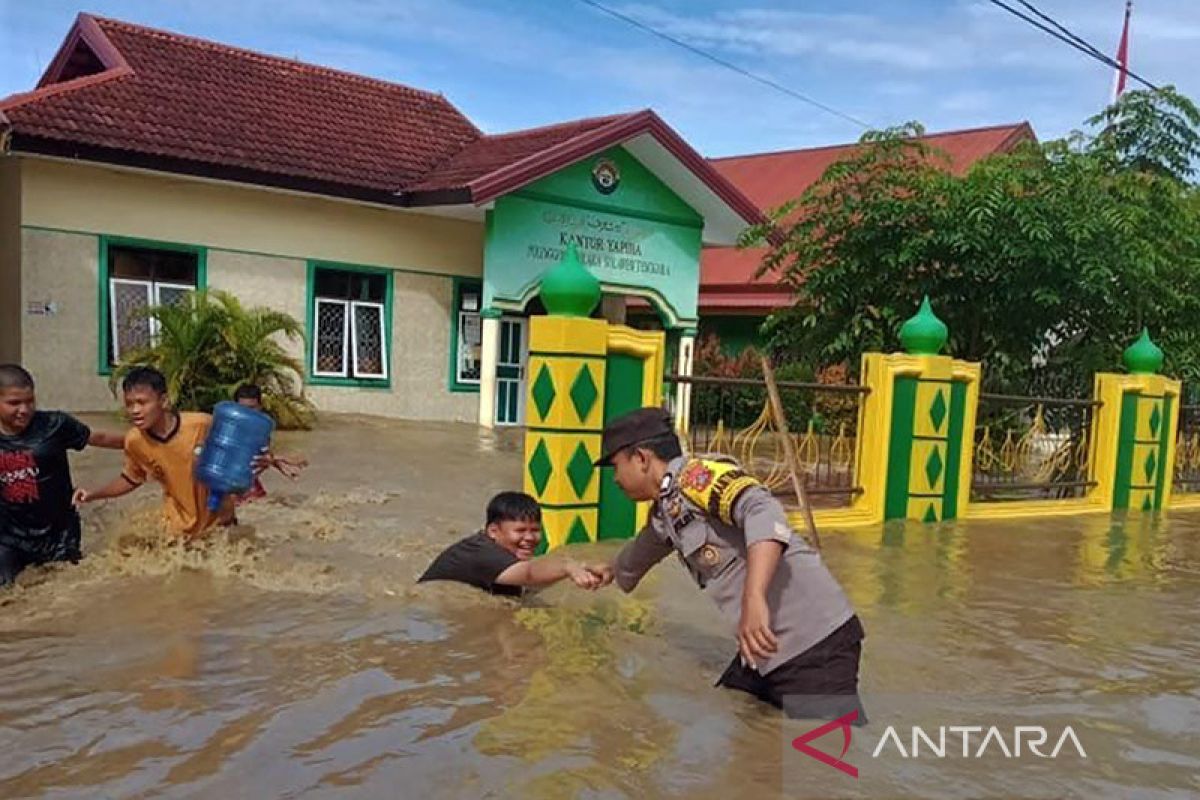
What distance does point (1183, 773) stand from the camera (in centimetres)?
382

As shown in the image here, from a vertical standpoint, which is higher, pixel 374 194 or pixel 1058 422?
pixel 374 194

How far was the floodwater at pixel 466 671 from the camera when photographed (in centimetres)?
342

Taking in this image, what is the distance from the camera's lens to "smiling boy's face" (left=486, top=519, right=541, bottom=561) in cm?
514

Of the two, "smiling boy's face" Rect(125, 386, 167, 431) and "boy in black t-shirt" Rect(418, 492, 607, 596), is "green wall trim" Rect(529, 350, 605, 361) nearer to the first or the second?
"boy in black t-shirt" Rect(418, 492, 607, 596)

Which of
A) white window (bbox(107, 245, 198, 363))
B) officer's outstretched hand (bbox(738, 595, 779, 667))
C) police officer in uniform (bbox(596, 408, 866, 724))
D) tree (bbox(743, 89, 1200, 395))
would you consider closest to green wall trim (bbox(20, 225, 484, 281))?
white window (bbox(107, 245, 198, 363))

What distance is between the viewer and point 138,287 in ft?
45.1

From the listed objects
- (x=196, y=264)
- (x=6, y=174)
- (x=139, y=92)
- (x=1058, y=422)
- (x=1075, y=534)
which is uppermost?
(x=139, y=92)

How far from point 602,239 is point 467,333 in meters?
2.51

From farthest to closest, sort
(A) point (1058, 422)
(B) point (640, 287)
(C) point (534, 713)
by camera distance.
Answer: (B) point (640, 287)
(A) point (1058, 422)
(C) point (534, 713)

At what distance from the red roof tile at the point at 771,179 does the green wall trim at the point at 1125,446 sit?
26.9 feet

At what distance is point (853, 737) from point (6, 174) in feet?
42.0

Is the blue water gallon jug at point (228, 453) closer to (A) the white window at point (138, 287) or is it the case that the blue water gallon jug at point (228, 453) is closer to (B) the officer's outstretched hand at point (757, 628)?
(B) the officer's outstretched hand at point (757, 628)

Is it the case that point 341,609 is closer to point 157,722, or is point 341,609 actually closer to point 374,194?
point 157,722

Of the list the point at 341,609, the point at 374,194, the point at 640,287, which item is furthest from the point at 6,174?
the point at 341,609
